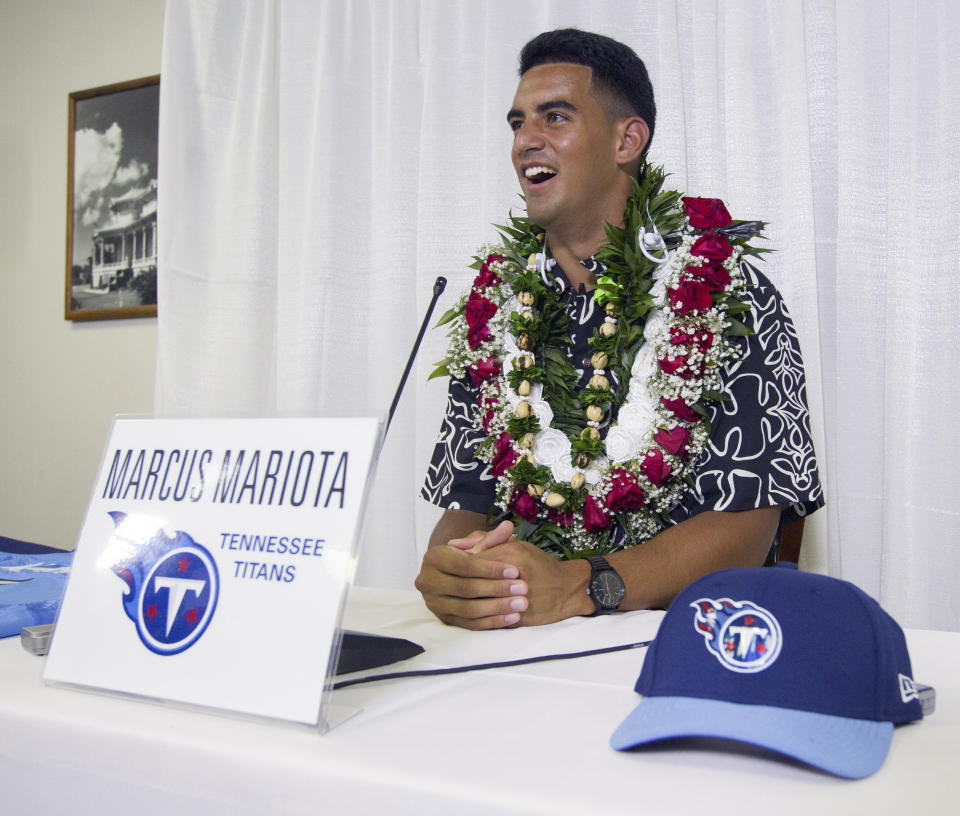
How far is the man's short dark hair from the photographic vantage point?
1712 millimetres

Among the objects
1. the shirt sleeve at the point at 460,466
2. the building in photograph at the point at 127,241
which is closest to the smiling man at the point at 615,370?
the shirt sleeve at the point at 460,466

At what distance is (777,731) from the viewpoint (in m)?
0.54

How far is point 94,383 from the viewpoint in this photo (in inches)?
121

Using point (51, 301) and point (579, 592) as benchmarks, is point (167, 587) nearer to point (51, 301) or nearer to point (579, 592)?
point (579, 592)

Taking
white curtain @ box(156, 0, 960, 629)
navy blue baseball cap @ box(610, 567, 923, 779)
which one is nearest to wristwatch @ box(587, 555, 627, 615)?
navy blue baseball cap @ box(610, 567, 923, 779)

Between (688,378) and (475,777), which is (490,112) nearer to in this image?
(688,378)

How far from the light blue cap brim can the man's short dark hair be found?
1.38m

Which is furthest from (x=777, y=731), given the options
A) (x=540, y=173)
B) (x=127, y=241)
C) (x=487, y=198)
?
(x=127, y=241)

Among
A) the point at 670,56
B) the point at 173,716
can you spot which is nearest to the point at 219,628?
the point at 173,716

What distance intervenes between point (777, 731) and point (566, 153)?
1300 mm

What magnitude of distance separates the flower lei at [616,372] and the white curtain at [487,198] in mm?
305

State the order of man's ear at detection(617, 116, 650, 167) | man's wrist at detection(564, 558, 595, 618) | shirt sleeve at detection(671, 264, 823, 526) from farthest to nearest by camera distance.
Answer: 1. man's ear at detection(617, 116, 650, 167)
2. shirt sleeve at detection(671, 264, 823, 526)
3. man's wrist at detection(564, 558, 595, 618)

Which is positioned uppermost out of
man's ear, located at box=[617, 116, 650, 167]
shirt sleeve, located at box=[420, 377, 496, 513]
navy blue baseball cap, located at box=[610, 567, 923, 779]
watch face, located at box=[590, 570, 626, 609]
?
man's ear, located at box=[617, 116, 650, 167]

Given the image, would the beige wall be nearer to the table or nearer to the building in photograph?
the building in photograph
